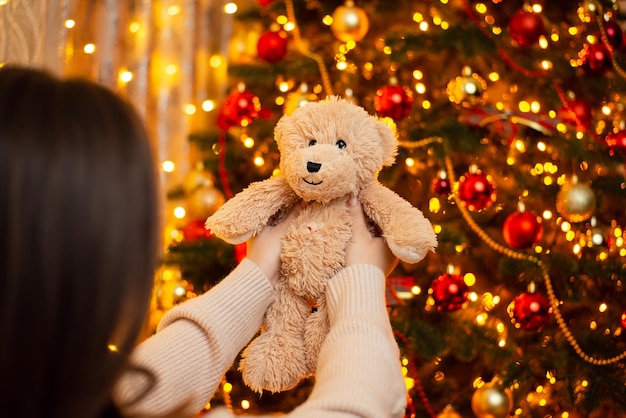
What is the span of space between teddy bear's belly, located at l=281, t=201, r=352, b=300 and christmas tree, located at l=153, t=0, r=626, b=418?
2.51 feet

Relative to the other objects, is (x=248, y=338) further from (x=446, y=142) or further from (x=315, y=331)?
(x=446, y=142)

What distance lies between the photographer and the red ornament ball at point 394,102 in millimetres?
1755

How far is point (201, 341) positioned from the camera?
36.9 inches

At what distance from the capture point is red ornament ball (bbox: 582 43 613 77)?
2047mm

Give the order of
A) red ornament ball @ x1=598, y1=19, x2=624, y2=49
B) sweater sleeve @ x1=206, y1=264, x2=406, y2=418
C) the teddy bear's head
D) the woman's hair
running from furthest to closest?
1. red ornament ball @ x1=598, y1=19, x2=624, y2=49
2. the teddy bear's head
3. sweater sleeve @ x1=206, y1=264, x2=406, y2=418
4. the woman's hair

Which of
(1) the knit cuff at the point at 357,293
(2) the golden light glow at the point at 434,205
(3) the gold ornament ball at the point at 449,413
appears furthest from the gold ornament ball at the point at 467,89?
(1) the knit cuff at the point at 357,293

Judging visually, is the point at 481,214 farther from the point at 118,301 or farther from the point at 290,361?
the point at 118,301

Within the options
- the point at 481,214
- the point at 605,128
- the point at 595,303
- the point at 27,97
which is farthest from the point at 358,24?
the point at 27,97

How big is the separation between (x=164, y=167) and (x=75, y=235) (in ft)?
5.62

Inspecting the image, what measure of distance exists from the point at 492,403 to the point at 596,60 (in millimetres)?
1003

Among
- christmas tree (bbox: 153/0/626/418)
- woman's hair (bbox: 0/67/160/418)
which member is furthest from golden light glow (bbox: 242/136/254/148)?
woman's hair (bbox: 0/67/160/418)

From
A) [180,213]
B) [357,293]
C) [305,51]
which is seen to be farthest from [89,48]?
[357,293]

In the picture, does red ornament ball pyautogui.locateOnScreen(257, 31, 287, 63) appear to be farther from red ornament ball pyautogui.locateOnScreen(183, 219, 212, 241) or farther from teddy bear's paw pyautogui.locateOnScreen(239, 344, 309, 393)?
teddy bear's paw pyautogui.locateOnScreen(239, 344, 309, 393)

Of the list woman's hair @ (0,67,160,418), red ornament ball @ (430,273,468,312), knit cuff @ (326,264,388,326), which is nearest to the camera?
woman's hair @ (0,67,160,418)
